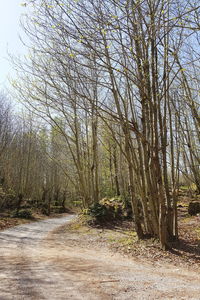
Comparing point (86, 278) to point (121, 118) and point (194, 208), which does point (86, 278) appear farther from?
point (194, 208)

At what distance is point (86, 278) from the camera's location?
14.8ft

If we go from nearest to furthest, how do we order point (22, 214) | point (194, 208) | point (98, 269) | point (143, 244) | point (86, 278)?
point (86, 278) < point (98, 269) < point (143, 244) < point (194, 208) < point (22, 214)

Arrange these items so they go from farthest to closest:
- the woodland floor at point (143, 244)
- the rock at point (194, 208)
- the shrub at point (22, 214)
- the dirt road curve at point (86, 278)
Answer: the shrub at point (22, 214)
the rock at point (194, 208)
the woodland floor at point (143, 244)
the dirt road curve at point (86, 278)

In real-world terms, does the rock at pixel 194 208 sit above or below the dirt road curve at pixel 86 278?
above

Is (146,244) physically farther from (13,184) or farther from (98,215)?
(13,184)

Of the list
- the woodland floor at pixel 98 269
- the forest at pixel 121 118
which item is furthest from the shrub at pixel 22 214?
the woodland floor at pixel 98 269

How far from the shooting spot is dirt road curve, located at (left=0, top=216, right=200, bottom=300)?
370 centimetres

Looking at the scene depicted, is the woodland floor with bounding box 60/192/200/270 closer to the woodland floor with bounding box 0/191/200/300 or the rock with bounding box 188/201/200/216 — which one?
the woodland floor with bounding box 0/191/200/300

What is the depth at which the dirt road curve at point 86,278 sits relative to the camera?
3.70m

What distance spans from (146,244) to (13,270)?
12.7 feet

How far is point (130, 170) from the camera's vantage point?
27.7ft

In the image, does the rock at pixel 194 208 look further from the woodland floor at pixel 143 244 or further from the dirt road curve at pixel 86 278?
the dirt road curve at pixel 86 278

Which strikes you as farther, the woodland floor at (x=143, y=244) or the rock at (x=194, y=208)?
the rock at (x=194, y=208)

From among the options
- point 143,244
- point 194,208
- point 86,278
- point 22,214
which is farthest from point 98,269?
point 22,214
